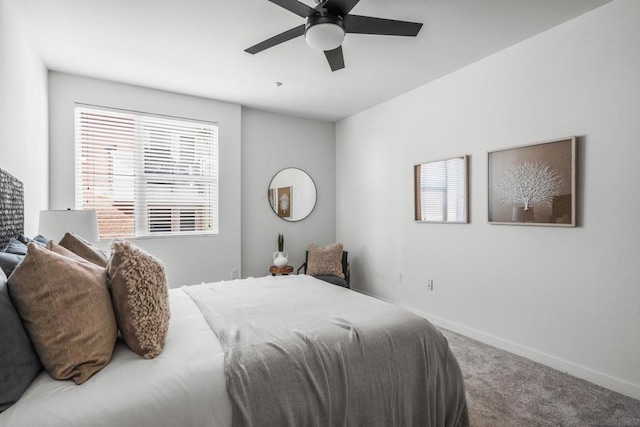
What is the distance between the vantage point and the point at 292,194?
477cm

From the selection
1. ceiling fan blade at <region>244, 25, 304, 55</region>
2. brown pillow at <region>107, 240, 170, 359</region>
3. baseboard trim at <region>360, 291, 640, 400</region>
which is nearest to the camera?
brown pillow at <region>107, 240, 170, 359</region>

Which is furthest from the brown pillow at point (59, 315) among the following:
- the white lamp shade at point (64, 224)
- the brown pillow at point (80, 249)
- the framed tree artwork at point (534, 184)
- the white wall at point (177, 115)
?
the framed tree artwork at point (534, 184)

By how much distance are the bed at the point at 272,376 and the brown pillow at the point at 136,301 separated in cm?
6

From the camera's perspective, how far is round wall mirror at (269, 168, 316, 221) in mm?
4664

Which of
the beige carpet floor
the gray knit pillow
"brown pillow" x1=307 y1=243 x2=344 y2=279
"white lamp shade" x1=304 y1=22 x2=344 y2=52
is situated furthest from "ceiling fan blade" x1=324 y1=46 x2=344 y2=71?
the beige carpet floor

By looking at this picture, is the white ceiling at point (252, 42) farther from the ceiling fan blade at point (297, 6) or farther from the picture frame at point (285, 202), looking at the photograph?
the picture frame at point (285, 202)

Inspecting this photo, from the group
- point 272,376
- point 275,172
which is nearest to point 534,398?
point 272,376

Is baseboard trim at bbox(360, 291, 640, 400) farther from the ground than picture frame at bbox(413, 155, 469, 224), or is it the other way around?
picture frame at bbox(413, 155, 469, 224)

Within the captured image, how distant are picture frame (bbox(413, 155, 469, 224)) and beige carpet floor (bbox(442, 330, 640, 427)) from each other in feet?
4.36

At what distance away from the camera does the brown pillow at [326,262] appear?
410 centimetres

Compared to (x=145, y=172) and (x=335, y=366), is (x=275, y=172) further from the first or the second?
(x=335, y=366)

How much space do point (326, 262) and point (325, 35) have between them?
2.76 metres

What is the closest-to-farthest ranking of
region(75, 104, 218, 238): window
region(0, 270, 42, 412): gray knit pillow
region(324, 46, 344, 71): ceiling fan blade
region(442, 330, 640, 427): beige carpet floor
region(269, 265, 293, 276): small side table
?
region(0, 270, 42, 412): gray knit pillow, region(442, 330, 640, 427): beige carpet floor, region(324, 46, 344, 71): ceiling fan blade, region(75, 104, 218, 238): window, region(269, 265, 293, 276): small side table

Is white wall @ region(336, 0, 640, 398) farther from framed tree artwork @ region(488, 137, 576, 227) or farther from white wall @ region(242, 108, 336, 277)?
white wall @ region(242, 108, 336, 277)
